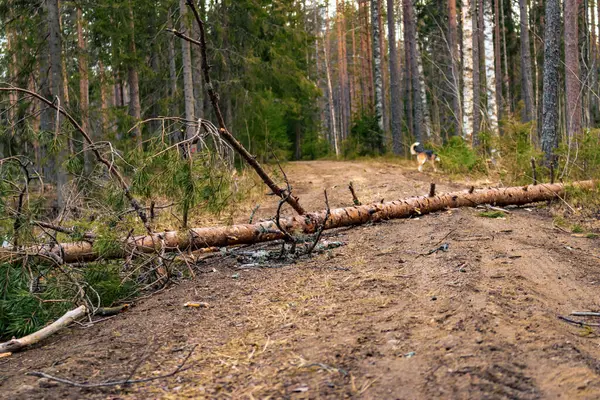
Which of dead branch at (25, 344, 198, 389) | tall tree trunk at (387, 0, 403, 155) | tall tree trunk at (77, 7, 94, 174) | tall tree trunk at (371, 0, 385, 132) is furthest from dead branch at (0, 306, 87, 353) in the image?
tall tree trunk at (371, 0, 385, 132)

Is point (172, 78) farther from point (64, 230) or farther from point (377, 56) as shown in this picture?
point (64, 230)

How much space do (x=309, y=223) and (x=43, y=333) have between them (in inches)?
136

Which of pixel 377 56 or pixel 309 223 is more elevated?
pixel 377 56

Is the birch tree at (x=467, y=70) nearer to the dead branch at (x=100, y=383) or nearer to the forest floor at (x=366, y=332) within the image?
the forest floor at (x=366, y=332)

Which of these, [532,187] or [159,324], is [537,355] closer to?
[159,324]

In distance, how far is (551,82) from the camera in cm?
1045

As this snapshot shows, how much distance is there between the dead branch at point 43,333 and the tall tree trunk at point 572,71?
8849 millimetres

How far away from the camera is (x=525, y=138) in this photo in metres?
11.3

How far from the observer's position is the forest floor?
289 cm

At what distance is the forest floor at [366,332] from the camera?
2.89 metres

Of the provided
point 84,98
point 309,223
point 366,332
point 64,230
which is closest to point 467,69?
point 309,223

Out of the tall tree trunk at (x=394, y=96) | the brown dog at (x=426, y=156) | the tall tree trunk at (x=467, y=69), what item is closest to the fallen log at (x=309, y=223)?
the brown dog at (x=426, y=156)

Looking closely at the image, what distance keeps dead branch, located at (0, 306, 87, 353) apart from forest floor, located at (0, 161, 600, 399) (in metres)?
0.08

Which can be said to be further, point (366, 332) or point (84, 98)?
point (84, 98)
